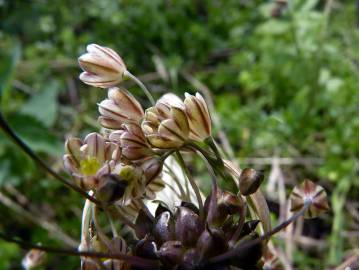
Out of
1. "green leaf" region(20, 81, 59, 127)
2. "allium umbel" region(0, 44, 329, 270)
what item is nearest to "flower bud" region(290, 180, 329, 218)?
"allium umbel" region(0, 44, 329, 270)

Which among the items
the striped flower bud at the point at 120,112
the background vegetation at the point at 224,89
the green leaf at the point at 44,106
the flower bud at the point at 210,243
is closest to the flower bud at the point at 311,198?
the flower bud at the point at 210,243

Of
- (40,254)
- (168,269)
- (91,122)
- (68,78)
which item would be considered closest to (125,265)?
(168,269)

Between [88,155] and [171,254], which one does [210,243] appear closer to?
[171,254]

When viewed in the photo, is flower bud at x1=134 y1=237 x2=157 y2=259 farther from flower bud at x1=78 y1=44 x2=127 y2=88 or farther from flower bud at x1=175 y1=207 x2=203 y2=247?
flower bud at x1=78 y1=44 x2=127 y2=88

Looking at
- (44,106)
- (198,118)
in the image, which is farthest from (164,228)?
(44,106)

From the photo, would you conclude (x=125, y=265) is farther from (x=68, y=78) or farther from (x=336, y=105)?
(x=68, y=78)

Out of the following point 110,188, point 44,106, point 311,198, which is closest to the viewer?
point 110,188

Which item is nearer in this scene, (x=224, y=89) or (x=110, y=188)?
(x=110, y=188)
